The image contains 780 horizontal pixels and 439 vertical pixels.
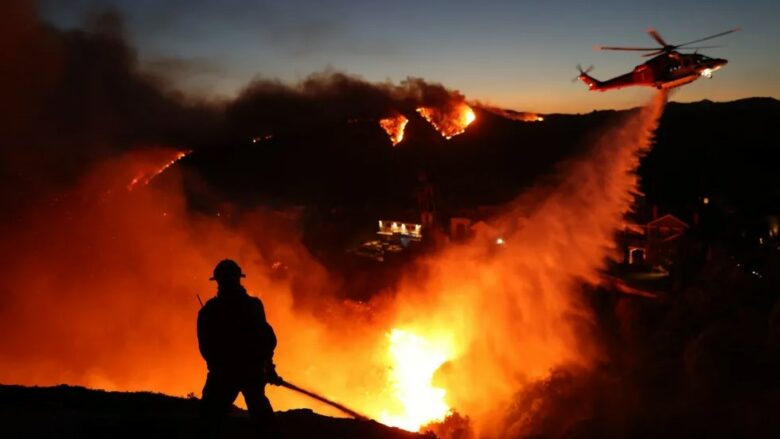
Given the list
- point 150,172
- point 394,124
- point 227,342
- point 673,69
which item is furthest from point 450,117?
point 227,342

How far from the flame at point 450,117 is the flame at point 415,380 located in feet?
31.3

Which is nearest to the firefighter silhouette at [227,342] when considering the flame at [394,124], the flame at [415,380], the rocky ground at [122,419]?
the rocky ground at [122,419]

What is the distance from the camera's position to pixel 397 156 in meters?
66.8

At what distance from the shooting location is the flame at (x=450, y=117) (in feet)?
73.3

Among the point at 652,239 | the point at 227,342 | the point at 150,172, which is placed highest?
the point at 150,172

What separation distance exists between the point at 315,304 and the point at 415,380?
7761 millimetres

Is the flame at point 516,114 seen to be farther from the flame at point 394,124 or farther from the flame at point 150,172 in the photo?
the flame at point 150,172

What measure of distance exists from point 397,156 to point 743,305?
166 feet

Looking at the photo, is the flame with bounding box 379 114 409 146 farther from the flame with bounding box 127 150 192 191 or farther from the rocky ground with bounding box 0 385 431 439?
the rocky ground with bounding box 0 385 431 439

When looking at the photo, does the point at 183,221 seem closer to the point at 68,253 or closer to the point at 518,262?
the point at 68,253

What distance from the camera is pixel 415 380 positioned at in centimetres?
2361

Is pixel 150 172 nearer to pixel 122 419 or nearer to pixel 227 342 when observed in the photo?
pixel 122 419

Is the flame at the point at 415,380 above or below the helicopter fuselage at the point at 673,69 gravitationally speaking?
below

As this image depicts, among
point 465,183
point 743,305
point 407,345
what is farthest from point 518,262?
point 465,183
